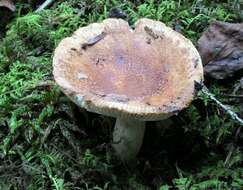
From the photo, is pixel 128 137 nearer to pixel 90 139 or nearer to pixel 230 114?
pixel 90 139

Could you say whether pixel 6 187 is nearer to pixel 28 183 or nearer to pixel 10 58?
pixel 28 183

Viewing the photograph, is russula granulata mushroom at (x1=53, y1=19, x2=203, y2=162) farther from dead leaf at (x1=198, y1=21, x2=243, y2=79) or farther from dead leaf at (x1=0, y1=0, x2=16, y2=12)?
dead leaf at (x1=0, y1=0, x2=16, y2=12)

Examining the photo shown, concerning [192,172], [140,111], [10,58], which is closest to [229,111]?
[192,172]

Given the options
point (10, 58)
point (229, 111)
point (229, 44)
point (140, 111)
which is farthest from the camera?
point (10, 58)

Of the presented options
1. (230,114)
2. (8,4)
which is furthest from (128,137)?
(8,4)

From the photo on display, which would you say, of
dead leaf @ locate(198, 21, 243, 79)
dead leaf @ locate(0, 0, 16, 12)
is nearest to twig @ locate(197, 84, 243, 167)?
dead leaf @ locate(198, 21, 243, 79)
